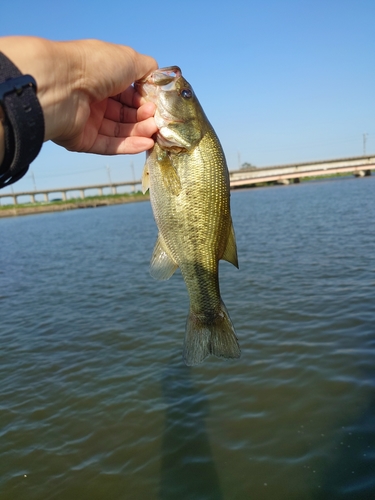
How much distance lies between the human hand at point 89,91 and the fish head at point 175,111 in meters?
0.09

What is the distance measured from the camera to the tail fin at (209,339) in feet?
12.2

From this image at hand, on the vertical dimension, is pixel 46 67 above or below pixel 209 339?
above

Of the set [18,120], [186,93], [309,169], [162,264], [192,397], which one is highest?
[309,169]

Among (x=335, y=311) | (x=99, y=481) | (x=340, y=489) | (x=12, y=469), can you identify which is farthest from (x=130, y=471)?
(x=335, y=311)

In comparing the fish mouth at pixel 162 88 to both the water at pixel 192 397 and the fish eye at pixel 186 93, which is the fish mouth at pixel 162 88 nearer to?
the fish eye at pixel 186 93

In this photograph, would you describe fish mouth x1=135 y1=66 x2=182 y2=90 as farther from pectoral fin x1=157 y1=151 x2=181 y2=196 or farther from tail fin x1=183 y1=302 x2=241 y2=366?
tail fin x1=183 y1=302 x2=241 y2=366

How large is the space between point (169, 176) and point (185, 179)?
4.9 inches

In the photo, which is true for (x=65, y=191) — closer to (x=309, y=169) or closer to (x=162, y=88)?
(x=309, y=169)

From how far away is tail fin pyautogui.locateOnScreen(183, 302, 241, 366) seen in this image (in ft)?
12.2

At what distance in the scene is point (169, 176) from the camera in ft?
10.7

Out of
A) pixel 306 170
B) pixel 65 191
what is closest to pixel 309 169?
pixel 306 170

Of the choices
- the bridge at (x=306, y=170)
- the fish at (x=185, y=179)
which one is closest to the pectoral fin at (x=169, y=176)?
the fish at (x=185, y=179)

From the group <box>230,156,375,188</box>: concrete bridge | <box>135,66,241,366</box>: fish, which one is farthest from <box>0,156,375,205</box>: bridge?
<box>135,66,241,366</box>: fish

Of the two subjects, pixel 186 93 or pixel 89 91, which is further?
pixel 186 93
